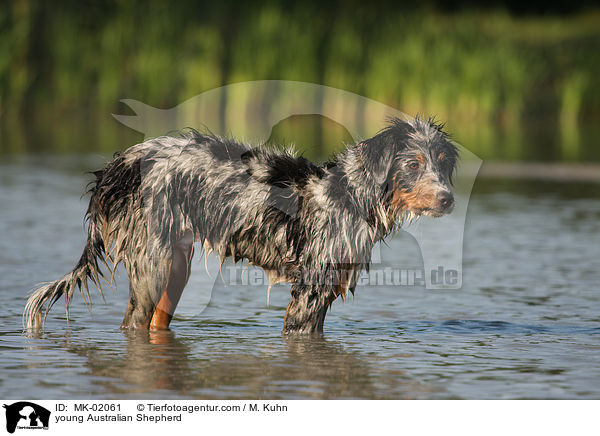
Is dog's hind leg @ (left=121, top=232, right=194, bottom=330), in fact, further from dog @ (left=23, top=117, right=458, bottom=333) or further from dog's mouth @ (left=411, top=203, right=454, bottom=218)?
dog's mouth @ (left=411, top=203, right=454, bottom=218)

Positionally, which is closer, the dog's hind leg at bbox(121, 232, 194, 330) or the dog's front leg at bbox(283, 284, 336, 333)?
the dog's front leg at bbox(283, 284, 336, 333)

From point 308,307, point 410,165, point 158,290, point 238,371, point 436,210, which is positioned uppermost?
point 410,165

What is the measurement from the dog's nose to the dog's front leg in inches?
37.0

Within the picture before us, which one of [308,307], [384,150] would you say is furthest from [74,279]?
[384,150]

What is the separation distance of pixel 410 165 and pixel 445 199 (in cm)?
35

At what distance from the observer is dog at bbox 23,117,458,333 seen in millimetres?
7633

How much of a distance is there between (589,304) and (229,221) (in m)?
3.36

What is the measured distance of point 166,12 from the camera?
28.6 meters

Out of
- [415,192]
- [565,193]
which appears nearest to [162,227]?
[415,192]

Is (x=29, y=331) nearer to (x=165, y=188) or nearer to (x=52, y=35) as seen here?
(x=165, y=188)

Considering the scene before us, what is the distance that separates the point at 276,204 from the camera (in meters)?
7.72

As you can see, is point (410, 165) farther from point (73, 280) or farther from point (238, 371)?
point (73, 280)
